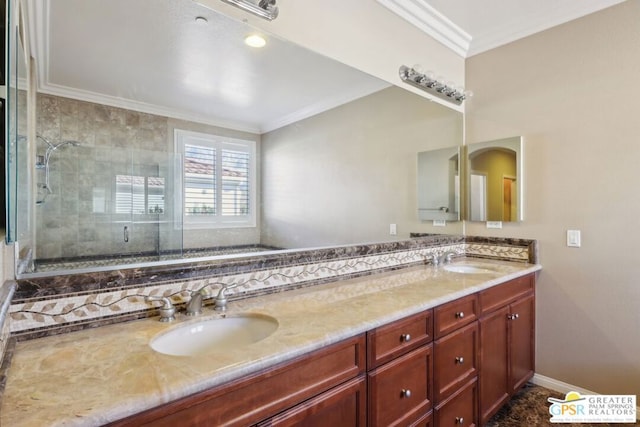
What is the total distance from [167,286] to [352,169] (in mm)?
1387

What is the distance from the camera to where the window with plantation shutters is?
1484 mm

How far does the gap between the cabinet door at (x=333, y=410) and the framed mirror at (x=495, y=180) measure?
2005 millimetres

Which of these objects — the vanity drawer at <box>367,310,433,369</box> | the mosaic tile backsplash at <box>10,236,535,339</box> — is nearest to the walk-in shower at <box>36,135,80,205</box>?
the mosaic tile backsplash at <box>10,236,535,339</box>

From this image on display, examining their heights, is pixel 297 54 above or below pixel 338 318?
above

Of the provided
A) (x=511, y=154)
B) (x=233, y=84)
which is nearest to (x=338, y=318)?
(x=233, y=84)

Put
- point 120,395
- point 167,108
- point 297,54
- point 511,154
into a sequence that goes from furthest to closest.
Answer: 1. point 511,154
2. point 297,54
3. point 167,108
4. point 120,395

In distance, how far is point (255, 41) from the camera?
1.63m

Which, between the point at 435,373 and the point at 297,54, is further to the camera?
the point at 297,54

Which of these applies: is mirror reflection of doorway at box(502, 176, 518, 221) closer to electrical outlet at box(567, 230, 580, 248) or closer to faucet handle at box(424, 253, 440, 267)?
electrical outlet at box(567, 230, 580, 248)

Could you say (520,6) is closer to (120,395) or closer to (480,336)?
(480,336)

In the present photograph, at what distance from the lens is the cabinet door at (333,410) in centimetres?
100

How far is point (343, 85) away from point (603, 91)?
1719mm

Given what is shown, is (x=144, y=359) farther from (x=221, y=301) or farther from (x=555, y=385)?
(x=555, y=385)

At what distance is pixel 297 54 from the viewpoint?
1.78m
